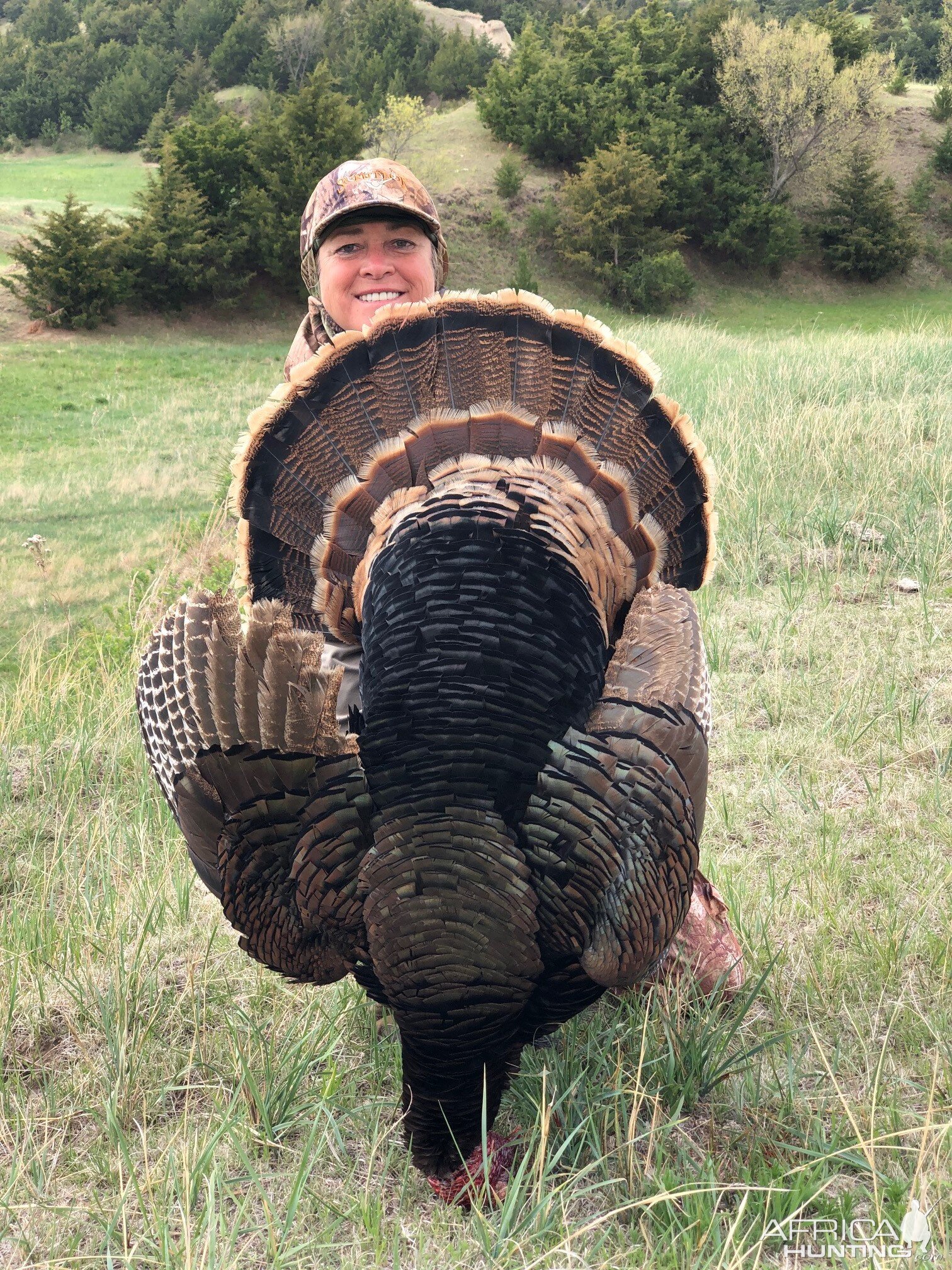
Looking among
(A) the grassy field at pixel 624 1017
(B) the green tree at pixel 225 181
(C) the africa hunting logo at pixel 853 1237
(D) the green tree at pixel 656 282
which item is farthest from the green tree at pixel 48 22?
(C) the africa hunting logo at pixel 853 1237

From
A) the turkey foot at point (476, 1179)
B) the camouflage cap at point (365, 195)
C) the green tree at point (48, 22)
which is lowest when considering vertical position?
the turkey foot at point (476, 1179)

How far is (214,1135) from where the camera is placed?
2.09 meters

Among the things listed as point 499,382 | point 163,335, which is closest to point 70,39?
point 163,335

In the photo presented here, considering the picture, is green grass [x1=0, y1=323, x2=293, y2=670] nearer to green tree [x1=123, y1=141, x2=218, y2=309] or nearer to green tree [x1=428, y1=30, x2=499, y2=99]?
green tree [x1=123, y1=141, x2=218, y2=309]

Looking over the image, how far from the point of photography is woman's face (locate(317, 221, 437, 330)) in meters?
3.73

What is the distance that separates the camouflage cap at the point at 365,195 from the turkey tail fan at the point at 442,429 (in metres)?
1.40

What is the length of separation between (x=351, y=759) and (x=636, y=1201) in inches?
39.9

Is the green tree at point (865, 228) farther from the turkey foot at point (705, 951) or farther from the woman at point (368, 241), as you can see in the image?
the turkey foot at point (705, 951)

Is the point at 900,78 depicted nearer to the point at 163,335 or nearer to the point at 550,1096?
the point at 163,335

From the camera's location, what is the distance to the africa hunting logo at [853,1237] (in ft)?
6.11

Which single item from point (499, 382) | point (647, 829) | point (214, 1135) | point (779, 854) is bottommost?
point (779, 854)

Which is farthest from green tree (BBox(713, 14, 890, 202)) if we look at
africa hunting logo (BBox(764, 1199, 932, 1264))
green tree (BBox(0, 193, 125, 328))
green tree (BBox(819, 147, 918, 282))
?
africa hunting logo (BBox(764, 1199, 932, 1264))

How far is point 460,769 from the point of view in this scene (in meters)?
1.73

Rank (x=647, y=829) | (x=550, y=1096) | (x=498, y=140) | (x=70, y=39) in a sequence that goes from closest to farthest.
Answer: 1. (x=647, y=829)
2. (x=550, y=1096)
3. (x=498, y=140)
4. (x=70, y=39)
